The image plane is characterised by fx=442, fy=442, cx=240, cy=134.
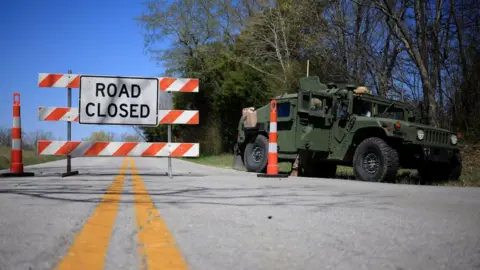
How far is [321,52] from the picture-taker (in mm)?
20250

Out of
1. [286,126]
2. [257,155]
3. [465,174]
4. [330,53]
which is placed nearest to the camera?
[465,174]

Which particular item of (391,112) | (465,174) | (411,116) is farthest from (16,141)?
(465,174)

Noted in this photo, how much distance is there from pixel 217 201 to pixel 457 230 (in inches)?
91.9

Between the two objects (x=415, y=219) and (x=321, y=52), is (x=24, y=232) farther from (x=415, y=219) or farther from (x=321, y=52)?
(x=321, y=52)

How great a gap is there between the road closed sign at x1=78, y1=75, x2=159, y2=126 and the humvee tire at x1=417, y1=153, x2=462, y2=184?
605 cm

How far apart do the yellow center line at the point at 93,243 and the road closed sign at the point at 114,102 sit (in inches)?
178

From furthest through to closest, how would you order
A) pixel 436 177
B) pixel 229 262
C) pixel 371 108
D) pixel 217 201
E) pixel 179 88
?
pixel 371 108, pixel 436 177, pixel 179 88, pixel 217 201, pixel 229 262

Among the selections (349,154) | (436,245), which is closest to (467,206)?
(436,245)

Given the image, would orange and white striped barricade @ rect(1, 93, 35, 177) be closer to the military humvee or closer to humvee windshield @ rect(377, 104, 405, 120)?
the military humvee

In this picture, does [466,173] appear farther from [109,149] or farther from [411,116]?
[109,149]

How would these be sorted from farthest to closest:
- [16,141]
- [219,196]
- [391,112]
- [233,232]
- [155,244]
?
[391,112]
[16,141]
[219,196]
[233,232]
[155,244]

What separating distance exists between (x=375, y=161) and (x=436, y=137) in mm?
1423

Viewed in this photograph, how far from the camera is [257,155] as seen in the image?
38.8ft

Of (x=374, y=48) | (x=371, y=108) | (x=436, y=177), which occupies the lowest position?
(x=436, y=177)
